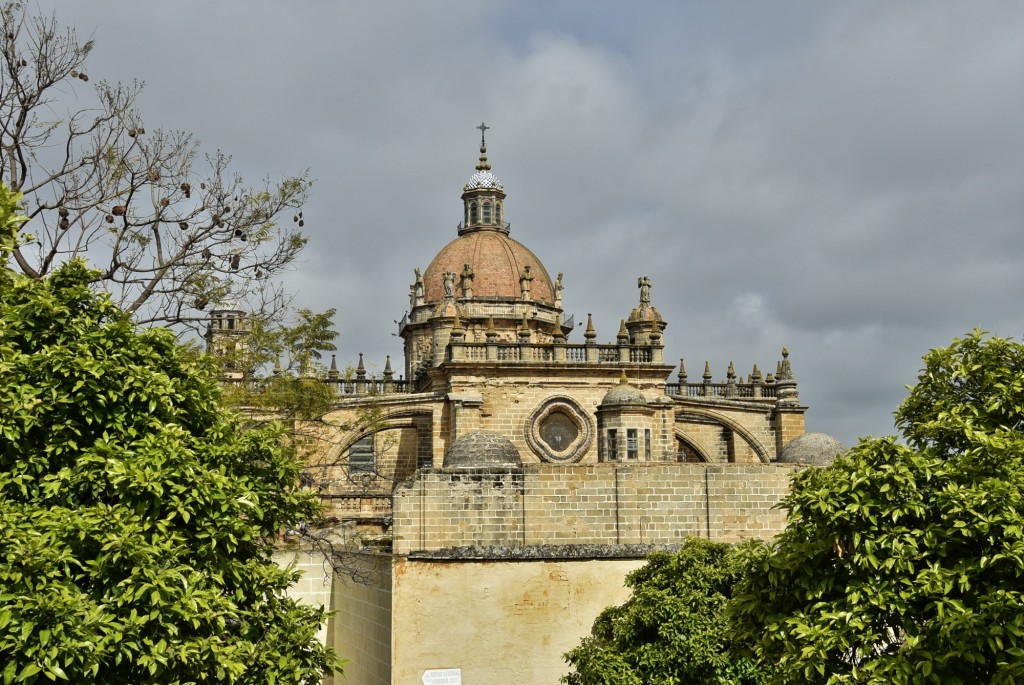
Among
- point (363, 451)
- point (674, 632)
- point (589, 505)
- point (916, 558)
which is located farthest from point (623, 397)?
point (916, 558)

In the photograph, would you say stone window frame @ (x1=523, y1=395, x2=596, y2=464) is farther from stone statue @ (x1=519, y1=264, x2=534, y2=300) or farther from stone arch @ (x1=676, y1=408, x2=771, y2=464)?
stone statue @ (x1=519, y1=264, x2=534, y2=300)

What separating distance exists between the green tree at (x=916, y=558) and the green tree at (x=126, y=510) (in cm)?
428

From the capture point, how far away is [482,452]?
25.0 metres

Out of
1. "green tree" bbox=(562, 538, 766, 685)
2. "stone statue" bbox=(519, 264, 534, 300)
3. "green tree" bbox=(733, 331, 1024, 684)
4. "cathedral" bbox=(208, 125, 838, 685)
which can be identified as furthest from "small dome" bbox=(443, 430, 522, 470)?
"stone statue" bbox=(519, 264, 534, 300)

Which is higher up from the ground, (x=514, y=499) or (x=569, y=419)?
(x=569, y=419)

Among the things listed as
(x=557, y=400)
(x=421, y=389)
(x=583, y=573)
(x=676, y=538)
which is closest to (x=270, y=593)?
(x=583, y=573)

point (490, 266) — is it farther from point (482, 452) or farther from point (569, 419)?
point (482, 452)

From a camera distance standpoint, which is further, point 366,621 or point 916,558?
point 366,621

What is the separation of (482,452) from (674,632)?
35.4ft

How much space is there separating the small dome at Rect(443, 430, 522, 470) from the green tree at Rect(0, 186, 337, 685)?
547 inches

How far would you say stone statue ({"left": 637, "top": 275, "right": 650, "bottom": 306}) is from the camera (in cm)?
3738

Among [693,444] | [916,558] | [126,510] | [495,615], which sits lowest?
[495,615]

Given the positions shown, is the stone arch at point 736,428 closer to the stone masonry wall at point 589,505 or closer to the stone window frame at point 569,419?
the stone window frame at point 569,419

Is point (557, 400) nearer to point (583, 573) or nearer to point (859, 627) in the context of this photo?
point (583, 573)
